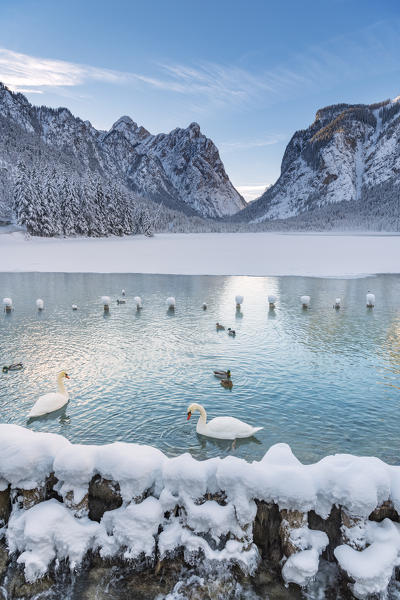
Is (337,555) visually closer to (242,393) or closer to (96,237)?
(242,393)

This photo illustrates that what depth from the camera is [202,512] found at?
5652 millimetres

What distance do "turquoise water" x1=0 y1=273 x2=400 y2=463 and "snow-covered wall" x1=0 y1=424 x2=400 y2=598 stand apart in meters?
2.15

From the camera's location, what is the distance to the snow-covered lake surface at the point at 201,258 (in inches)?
1613

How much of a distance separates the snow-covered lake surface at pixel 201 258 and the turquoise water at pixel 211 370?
17.0 metres

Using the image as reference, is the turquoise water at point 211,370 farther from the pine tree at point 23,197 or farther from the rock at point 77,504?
the pine tree at point 23,197

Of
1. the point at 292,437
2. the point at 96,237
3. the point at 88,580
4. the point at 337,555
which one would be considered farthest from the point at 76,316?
the point at 96,237

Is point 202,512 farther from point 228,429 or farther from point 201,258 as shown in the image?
point 201,258

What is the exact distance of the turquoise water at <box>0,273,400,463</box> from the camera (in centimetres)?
885

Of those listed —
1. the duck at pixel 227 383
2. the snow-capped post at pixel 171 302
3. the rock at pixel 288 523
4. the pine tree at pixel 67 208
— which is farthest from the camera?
the pine tree at pixel 67 208

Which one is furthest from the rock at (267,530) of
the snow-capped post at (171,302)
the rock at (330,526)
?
the snow-capped post at (171,302)

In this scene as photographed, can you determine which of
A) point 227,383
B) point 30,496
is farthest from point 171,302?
point 30,496

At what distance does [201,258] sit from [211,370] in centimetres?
3783

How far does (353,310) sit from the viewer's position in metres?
21.7

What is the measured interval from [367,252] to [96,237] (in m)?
48.8
